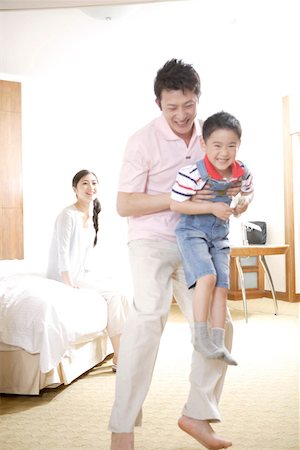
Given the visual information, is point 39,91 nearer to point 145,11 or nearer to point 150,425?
point 145,11

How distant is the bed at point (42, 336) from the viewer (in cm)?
245

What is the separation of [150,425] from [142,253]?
1.82 ft

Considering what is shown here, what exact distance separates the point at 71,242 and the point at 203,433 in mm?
714

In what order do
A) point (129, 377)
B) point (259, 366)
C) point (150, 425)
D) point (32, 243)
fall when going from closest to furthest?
point (129, 377) → point (150, 425) → point (32, 243) → point (259, 366)

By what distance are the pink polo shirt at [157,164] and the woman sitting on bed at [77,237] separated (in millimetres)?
135

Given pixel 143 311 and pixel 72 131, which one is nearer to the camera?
pixel 143 311

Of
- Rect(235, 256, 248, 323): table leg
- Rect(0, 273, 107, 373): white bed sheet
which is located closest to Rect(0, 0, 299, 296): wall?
Rect(235, 256, 248, 323): table leg

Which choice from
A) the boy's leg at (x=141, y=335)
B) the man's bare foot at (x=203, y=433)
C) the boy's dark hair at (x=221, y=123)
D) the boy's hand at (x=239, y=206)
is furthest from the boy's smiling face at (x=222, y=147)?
the man's bare foot at (x=203, y=433)

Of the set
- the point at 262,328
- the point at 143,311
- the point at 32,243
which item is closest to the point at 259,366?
the point at 262,328

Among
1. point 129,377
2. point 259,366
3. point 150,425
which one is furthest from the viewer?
point 259,366

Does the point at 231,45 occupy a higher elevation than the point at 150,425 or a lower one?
higher

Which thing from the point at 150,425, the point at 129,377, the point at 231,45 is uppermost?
the point at 231,45

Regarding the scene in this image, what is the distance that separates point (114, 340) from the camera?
225 centimetres

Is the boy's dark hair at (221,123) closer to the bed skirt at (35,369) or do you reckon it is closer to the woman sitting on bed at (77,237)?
the woman sitting on bed at (77,237)
